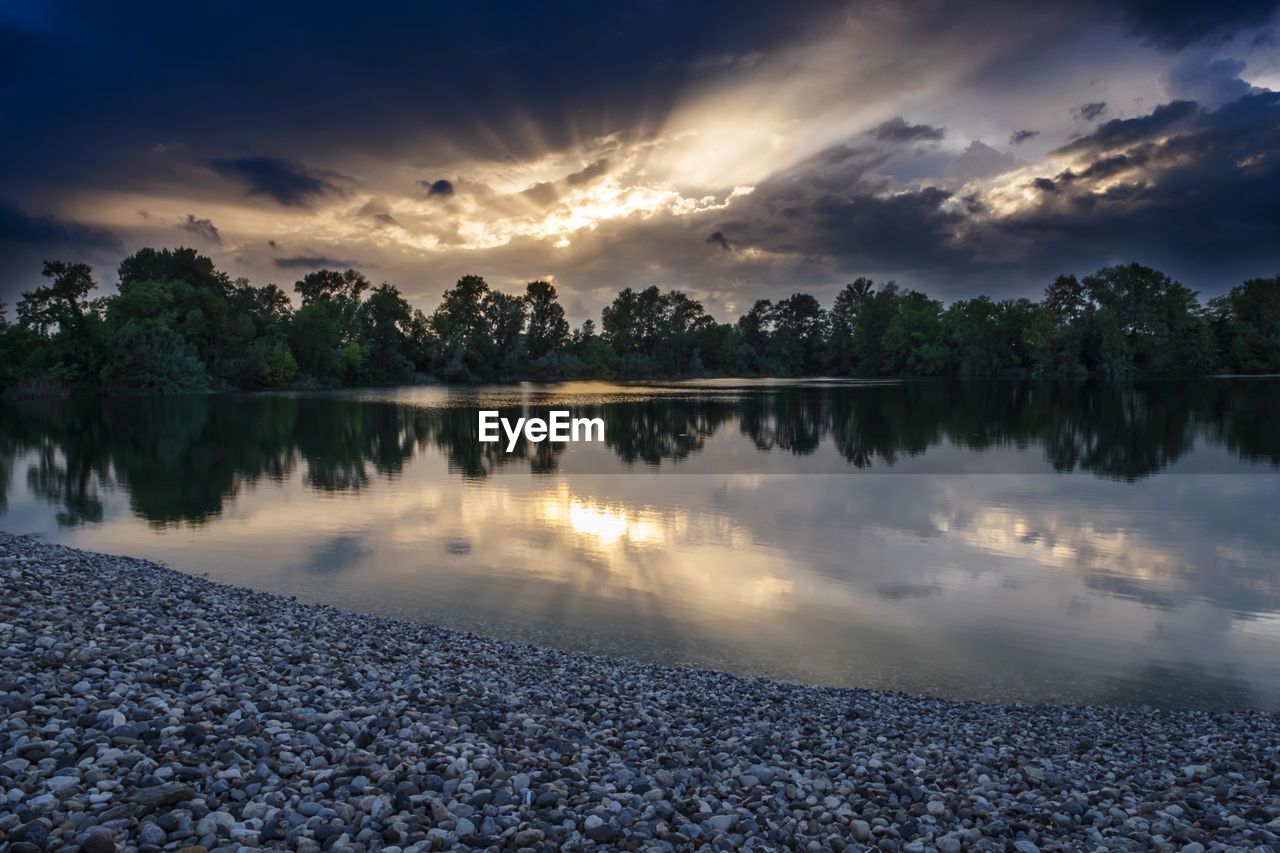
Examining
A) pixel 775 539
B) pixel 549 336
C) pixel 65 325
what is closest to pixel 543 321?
pixel 549 336

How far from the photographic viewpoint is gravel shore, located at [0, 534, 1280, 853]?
5.55 meters

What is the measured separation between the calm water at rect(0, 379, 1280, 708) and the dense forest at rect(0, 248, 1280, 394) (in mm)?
49884

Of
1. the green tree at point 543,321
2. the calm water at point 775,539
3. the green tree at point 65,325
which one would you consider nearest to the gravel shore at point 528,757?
the calm water at point 775,539

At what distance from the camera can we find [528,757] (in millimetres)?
6957

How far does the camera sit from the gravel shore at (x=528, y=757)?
5547 mm

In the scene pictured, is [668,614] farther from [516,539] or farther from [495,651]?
[516,539]

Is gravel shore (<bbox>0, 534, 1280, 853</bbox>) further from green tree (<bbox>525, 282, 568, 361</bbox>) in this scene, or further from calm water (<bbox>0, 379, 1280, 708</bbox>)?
green tree (<bbox>525, 282, 568, 361</bbox>)

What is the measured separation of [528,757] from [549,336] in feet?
537

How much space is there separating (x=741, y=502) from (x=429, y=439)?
Result: 88.7 ft

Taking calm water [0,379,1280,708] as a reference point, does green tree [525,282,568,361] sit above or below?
above

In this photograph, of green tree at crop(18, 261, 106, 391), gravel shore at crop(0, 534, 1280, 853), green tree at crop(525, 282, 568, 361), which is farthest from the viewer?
green tree at crop(525, 282, 568, 361)

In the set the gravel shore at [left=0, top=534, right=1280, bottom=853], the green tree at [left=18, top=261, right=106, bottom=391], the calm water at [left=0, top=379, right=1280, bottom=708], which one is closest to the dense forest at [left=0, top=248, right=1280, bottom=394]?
the green tree at [left=18, top=261, right=106, bottom=391]

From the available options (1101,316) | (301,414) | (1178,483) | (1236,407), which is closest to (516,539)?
(1178,483)

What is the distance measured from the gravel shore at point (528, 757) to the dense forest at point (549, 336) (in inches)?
3832
